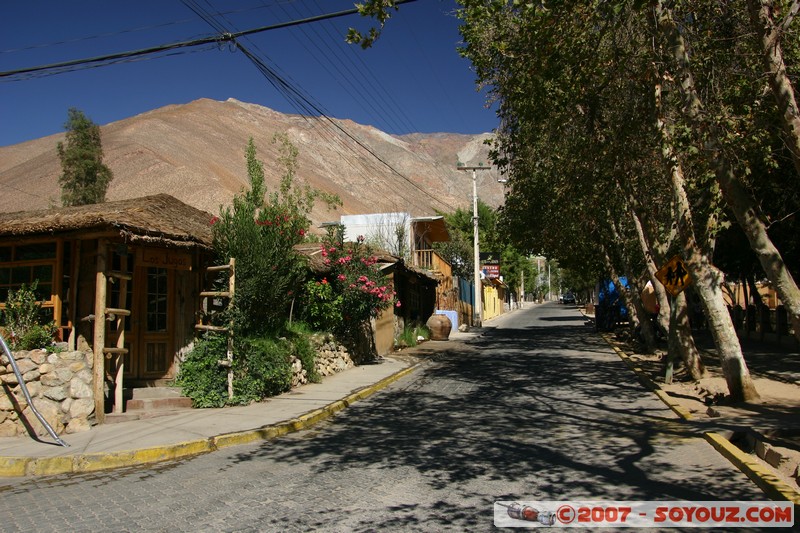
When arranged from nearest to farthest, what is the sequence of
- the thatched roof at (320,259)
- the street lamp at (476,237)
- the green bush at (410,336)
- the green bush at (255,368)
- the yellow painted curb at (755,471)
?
the yellow painted curb at (755,471) < the green bush at (255,368) < the thatched roof at (320,259) < the green bush at (410,336) < the street lamp at (476,237)

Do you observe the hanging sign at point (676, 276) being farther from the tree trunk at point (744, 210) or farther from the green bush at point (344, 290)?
the green bush at point (344, 290)

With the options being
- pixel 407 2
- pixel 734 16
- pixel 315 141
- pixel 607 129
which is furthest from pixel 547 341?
pixel 315 141

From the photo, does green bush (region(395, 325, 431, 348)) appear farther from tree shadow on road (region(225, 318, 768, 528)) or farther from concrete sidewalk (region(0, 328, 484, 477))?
concrete sidewalk (region(0, 328, 484, 477))

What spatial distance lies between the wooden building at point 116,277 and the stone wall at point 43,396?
13.0 inches

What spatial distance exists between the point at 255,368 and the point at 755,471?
805 cm

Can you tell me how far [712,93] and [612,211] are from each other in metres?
8.06

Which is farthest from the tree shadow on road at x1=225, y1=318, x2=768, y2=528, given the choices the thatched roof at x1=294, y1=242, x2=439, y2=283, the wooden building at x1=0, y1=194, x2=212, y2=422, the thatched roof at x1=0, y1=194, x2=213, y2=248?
the thatched roof at x1=0, y1=194, x2=213, y2=248

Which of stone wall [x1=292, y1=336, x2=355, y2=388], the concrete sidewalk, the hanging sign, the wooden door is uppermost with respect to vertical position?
the hanging sign

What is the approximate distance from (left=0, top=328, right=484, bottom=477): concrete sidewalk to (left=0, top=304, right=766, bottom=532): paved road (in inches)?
11.7

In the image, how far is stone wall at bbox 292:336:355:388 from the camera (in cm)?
1355

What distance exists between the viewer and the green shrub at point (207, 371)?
35.9 ft

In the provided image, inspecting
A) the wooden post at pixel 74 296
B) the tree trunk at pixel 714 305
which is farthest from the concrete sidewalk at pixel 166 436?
the tree trunk at pixel 714 305

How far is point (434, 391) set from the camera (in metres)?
13.4

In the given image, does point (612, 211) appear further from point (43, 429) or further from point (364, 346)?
point (43, 429)
